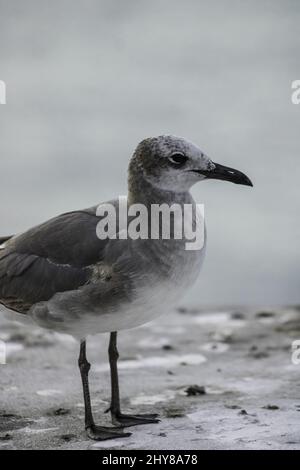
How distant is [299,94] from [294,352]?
431 inches

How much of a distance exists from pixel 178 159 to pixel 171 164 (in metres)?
0.06

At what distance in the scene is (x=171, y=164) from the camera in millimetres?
6324

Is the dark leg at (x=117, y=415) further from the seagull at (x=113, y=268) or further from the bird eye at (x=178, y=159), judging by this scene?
the bird eye at (x=178, y=159)

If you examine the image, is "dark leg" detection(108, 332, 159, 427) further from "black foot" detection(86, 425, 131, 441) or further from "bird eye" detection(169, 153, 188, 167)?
"bird eye" detection(169, 153, 188, 167)

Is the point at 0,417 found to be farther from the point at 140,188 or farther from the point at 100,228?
the point at 140,188

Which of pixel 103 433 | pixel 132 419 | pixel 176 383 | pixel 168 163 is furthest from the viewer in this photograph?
pixel 176 383

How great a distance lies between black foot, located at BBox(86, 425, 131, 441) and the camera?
5.97m

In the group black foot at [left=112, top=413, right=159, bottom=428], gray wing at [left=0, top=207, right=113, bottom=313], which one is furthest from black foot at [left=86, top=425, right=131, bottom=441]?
gray wing at [left=0, top=207, right=113, bottom=313]

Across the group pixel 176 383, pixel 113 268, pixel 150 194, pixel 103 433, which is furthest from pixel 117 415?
pixel 150 194

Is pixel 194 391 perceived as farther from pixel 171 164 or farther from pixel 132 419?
pixel 171 164

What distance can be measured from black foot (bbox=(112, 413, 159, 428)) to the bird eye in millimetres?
1885

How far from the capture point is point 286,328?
385 inches
